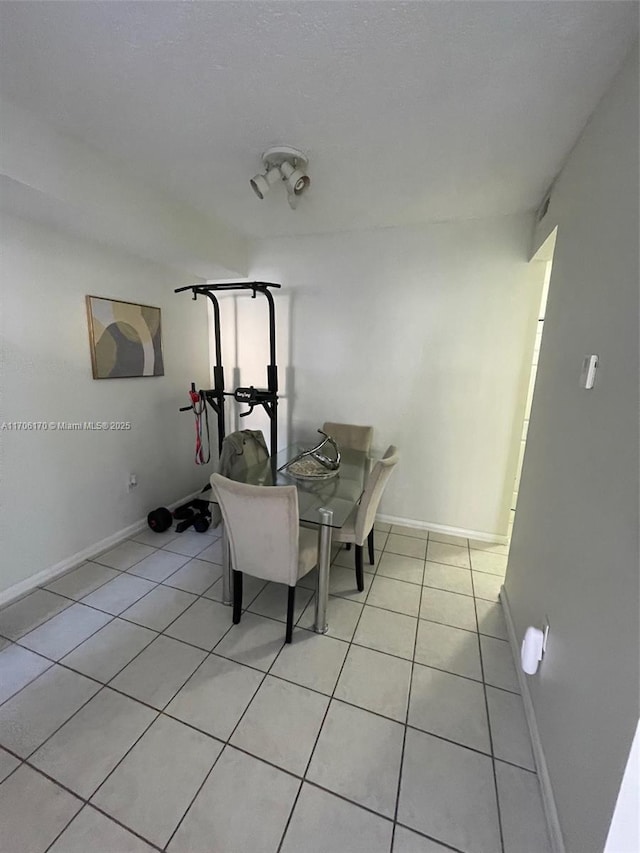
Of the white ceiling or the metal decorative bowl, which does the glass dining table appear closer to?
the metal decorative bowl

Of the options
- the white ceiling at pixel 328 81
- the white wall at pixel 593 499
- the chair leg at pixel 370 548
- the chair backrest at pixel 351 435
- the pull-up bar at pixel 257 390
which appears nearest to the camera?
the white wall at pixel 593 499

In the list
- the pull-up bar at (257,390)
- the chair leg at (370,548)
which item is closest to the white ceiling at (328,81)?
the pull-up bar at (257,390)

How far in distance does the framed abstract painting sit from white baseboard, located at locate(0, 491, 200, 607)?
3.96ft

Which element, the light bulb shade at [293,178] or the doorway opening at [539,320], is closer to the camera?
the light bulb shade at [293,178]

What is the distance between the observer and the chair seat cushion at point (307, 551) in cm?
176

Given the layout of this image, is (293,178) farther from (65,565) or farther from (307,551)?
(65,565)

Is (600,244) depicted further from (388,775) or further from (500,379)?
(388,775)

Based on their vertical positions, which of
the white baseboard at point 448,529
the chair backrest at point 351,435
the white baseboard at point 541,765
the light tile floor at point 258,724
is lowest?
the light tile floor at point 258,724

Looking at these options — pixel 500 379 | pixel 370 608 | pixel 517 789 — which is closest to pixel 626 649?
pixel 517 789

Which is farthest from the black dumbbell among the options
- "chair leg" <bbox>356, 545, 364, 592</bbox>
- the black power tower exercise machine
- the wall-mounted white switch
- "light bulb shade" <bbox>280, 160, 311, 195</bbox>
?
the wall-mounted white switch

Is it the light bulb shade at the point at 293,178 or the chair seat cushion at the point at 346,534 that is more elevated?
the light bulb shade at the point at 293,178

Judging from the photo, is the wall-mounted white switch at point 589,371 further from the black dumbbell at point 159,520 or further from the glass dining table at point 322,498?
the black dumbbell at point 159,520

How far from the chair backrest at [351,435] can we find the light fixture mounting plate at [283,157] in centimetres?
182

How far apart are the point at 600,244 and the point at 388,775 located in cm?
201
